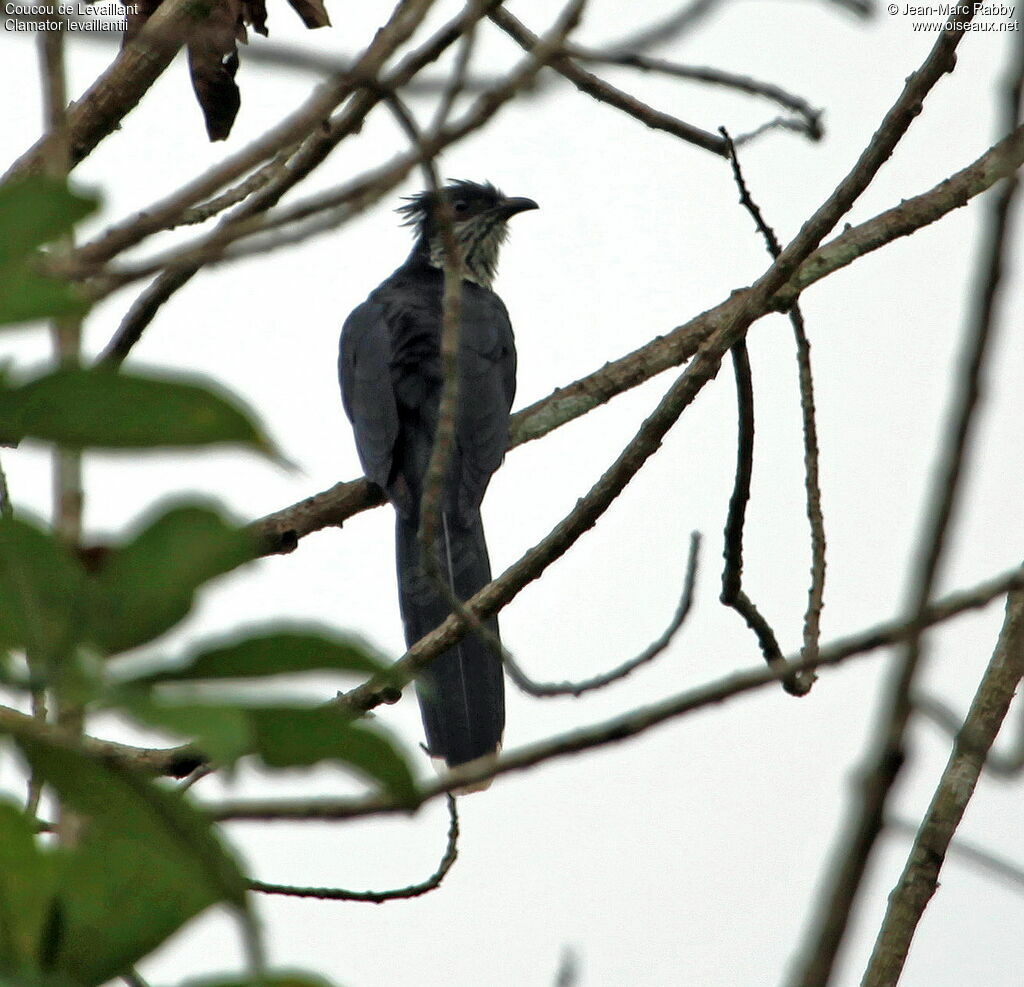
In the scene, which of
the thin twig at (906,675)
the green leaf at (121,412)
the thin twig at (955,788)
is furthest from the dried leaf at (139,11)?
the thin twig at (906,675)

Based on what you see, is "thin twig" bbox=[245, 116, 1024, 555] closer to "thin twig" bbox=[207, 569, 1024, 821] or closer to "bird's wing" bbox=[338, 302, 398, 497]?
"bird's wing" bbox=[338, 302, 398, 497]

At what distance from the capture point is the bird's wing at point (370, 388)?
581 centimetres

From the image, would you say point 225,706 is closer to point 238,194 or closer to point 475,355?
point 238,194

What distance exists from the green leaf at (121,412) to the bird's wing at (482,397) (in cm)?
462

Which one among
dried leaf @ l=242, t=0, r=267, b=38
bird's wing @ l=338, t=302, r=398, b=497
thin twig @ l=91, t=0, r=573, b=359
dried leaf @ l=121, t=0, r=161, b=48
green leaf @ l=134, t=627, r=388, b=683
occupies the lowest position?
green leaf @ l=134, t=627, r=388, b=683

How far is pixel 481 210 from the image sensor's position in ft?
27.2

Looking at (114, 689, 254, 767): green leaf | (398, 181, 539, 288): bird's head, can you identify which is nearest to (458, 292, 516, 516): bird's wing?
(398, 181, 539, 288): bird's head

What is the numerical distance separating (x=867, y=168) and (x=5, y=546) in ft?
9.09

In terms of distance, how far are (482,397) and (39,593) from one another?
16.7ft

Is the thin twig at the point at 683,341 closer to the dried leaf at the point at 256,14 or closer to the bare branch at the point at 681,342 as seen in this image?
the bare branch at the point at 681,342

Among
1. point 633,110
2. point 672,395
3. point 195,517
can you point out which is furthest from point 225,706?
point 633,110

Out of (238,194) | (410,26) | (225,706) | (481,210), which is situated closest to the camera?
(225,706)

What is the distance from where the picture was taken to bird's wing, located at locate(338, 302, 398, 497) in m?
5.81

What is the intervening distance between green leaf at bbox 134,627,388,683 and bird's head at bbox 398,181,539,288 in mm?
7089
